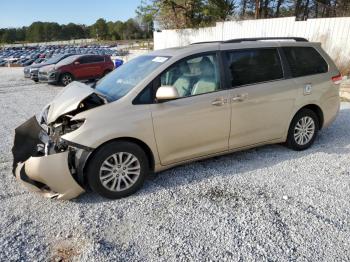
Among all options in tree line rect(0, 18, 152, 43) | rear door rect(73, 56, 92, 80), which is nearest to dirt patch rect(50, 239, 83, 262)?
rear door rect(73, 56, 92, 80)

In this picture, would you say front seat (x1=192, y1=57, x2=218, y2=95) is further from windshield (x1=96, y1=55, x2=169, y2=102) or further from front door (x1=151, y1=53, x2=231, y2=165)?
windshield (x1=96, y1=55, x2=169, y2=102)

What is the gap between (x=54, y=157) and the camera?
3158 mm

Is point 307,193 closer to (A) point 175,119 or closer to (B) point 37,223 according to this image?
(A) point 175,119

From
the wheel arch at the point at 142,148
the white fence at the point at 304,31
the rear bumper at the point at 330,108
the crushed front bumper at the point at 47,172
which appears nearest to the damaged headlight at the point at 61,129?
the crushed front bumper at the point at 47,172

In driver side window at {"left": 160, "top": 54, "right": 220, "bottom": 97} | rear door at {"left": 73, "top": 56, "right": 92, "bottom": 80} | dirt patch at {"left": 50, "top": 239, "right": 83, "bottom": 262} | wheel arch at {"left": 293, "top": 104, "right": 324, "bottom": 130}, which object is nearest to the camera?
dirt patch at {"left": 50, "top": 239, "right": 83, "bottom": 262}

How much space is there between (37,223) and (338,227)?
292cm

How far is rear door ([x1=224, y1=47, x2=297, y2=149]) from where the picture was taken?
3.98 meters

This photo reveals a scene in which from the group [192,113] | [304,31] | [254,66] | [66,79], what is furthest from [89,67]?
[192,113]

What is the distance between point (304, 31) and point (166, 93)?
1086 centimetres

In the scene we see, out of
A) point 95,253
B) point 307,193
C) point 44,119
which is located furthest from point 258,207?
point 44,119

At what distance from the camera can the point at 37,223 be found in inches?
122

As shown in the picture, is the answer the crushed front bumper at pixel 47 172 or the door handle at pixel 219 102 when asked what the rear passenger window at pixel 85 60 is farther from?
A: the door handle at pixel 219 102

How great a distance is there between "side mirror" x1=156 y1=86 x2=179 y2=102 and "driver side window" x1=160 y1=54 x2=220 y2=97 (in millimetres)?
210

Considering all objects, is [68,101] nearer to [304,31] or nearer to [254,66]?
[254,66]
